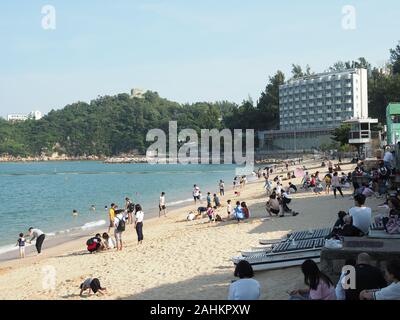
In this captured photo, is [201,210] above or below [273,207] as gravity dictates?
below

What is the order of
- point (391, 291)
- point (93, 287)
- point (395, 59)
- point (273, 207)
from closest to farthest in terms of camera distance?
point (391, 291)
point (93, 287)
point (273, 207)
point (395, 59)

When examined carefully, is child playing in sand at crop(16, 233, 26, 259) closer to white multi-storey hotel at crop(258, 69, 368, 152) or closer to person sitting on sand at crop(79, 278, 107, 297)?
person sitting on sand at crop(79, 278, 107, 297)

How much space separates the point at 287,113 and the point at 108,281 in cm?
11199

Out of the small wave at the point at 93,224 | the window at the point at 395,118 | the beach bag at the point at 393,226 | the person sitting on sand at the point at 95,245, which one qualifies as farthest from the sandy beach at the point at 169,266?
the window at the point at 395,118

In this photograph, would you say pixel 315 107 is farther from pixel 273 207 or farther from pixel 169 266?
pixel 169 266

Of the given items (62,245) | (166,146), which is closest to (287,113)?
(166,146)

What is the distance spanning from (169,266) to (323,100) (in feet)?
352

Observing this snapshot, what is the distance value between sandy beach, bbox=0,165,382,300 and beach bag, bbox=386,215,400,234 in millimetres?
1744

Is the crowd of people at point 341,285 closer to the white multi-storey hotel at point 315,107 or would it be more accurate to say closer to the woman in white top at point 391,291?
the woman in white top at point 391,291

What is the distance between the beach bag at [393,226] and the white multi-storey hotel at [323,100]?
97161 millimetres

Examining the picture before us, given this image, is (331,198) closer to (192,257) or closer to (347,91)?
(192,257)

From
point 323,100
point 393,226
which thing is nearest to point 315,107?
point 323,100

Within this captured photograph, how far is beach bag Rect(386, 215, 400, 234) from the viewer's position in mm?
8758

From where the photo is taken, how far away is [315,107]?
4579 inches
